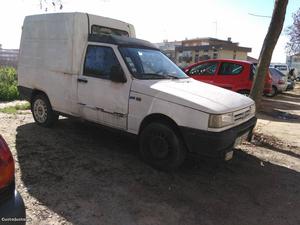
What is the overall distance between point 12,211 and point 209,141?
280 cm

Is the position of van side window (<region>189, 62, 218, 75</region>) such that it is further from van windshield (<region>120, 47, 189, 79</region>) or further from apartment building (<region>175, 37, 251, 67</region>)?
apartment building (<region>175, 37, 251, 67</region>)

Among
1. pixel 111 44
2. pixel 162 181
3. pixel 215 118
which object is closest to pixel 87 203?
pixel 162 181

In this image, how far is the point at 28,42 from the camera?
7262 mm

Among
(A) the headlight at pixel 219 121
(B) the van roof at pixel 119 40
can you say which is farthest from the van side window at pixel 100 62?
(A) the headlight at pixel 219 121

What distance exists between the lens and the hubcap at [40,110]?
7121 mm

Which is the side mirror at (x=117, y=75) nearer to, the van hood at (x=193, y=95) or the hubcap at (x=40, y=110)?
the van hood at (x=193, y=95)

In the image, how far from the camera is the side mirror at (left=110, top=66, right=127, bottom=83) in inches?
214

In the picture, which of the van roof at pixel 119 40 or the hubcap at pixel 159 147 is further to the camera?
the van roof at pixel 119 40

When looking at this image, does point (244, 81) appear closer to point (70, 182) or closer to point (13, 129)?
point (13, 129)

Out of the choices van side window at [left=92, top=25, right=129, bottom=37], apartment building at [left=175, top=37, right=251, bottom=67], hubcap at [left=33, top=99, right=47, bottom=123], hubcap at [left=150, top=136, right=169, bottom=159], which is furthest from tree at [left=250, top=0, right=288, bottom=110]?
apartment building at [left=175, top=37, right=251, bottom=67]

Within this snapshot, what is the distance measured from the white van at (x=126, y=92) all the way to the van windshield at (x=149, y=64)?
0.7 inches

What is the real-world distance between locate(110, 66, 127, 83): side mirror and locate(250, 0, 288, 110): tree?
10.8 feet

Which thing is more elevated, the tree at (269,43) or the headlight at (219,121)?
the tree at (269,43)

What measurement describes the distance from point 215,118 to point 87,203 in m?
1.95
